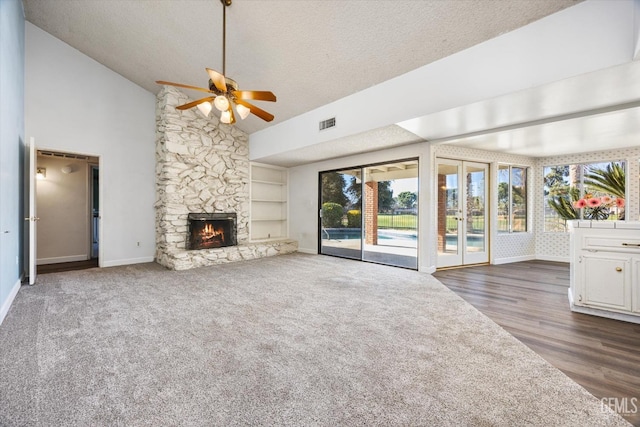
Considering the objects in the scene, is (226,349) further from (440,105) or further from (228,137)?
(228,137)

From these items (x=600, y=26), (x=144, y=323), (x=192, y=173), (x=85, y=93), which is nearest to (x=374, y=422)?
(x=144, y=323)

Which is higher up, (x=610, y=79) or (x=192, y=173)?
(x=610, y=79)

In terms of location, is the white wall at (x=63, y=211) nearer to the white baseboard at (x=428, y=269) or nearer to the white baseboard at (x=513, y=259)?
the white baseboard at (x=428, y=269)

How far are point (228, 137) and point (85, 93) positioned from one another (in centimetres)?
273

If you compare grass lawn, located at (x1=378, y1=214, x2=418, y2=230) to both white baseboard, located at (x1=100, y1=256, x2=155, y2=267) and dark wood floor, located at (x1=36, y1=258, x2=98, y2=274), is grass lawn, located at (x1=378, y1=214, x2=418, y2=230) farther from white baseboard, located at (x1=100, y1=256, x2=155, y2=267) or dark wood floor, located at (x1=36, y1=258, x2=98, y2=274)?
dark wood floor, located at (x1=36, y1=258, x2=98, y2=274)

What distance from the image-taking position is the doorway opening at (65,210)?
228 inches

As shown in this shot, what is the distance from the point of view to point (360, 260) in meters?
6.03

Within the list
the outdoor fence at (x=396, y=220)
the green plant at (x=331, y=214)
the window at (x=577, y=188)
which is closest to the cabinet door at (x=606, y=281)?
the window at (x=577, y=188)

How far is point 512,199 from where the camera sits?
6.05 m

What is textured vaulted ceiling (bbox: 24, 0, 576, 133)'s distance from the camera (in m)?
2.81

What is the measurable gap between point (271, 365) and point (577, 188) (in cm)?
724

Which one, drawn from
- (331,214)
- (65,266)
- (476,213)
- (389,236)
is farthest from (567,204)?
(65,266)

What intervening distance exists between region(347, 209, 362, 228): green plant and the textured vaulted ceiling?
8.71 feet

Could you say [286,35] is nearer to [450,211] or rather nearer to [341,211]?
[341,211]
